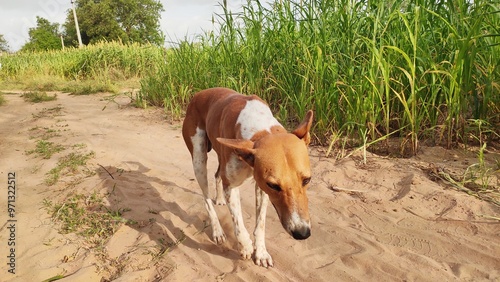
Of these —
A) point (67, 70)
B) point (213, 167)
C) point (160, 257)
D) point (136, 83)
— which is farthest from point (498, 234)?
point (67, 70)

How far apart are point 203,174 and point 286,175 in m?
1.31

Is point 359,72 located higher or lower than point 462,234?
higher

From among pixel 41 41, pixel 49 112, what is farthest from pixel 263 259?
pixel 41 41

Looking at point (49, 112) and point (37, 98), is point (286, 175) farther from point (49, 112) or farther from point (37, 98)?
point (37, 98)

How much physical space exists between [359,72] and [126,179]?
9.61 ft

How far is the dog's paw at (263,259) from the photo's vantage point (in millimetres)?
2447

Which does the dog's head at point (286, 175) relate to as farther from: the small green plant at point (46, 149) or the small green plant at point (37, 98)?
the small green plant at point (37, 98)

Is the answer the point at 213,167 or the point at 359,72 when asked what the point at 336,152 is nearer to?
the point at 359,72

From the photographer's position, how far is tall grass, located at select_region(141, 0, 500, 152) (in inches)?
135

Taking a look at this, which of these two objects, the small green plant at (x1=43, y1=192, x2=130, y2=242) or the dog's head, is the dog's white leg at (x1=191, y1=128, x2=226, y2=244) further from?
the dog's head

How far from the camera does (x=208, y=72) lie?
6121mm

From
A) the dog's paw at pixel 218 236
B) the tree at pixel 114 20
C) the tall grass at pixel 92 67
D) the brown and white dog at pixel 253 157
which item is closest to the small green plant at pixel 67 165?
the brown and white dog at pixel 253 157

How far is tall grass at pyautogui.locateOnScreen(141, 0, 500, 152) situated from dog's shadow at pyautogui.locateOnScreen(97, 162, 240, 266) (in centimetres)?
189

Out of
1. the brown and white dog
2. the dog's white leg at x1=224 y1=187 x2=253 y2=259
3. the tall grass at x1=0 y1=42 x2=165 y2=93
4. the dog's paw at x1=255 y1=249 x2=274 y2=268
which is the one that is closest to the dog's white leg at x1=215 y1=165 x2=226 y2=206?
the brown and white dog
